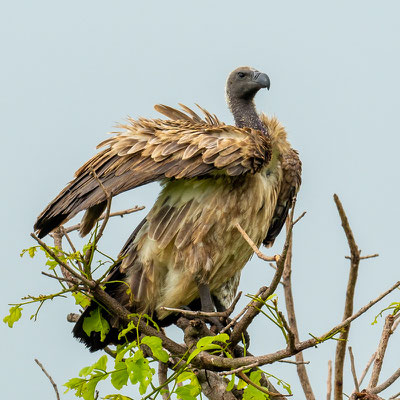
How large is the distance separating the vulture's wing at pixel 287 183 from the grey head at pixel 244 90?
0.56 meters

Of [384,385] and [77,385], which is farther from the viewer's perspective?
[77,385]

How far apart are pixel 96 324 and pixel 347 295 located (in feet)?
6.48

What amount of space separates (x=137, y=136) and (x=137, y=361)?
2.07 m

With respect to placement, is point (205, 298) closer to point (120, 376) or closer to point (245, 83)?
point (120, 376)

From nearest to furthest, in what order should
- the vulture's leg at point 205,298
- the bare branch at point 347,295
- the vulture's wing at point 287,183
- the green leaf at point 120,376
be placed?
the bare branch at point 347,295 → the green leaf at point 120,376 → the vulture's leg at point 205,298 → the vulture's wing at point 287,183

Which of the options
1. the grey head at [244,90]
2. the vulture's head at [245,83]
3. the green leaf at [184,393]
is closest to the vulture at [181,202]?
the grey head at [244,90]

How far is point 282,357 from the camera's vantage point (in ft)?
11.8

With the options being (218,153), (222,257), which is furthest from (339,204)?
(222,257)

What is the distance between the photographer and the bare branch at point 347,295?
10.6 feet

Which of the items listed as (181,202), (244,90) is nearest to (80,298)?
(181,202)

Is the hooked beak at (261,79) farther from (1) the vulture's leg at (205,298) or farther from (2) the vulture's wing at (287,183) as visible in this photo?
(1) the vulture's leg at (205,298)

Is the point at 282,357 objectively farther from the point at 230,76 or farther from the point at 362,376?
the point at 230,76

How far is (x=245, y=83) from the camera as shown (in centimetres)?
670

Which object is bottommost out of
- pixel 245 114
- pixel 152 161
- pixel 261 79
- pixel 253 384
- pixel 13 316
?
pixel 253 384
